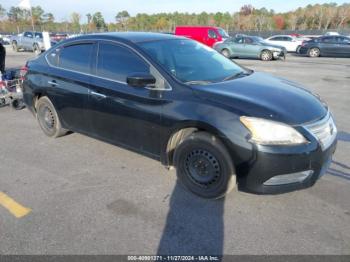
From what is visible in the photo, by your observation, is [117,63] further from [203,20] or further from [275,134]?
[203,20]

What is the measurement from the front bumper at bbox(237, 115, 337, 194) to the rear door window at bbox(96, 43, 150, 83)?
165 cm

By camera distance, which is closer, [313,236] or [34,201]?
[313,236]

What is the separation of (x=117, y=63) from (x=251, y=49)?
688 inches

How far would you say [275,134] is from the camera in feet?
9.97

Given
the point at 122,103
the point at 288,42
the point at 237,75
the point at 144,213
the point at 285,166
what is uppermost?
the point at 237,75

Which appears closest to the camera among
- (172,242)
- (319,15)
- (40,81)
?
(172,242)

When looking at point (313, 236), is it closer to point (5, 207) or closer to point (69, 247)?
point (69, 247)

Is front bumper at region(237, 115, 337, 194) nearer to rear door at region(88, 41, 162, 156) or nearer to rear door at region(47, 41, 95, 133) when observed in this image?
rear door at region(88, 41, 162, 156)

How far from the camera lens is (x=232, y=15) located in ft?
301

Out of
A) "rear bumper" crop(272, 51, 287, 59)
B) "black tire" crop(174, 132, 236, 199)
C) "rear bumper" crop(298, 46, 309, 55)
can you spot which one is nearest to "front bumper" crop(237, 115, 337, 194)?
"black tire" crop(174, 132, 236, 199)

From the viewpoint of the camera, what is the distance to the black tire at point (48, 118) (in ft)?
17.1

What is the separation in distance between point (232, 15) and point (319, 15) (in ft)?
82.6

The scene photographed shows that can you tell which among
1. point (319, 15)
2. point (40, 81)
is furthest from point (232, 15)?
point (40, 81)

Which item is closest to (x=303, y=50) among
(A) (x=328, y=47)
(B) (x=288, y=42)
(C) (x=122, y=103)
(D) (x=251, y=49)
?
(A) (x=328, y=47)
